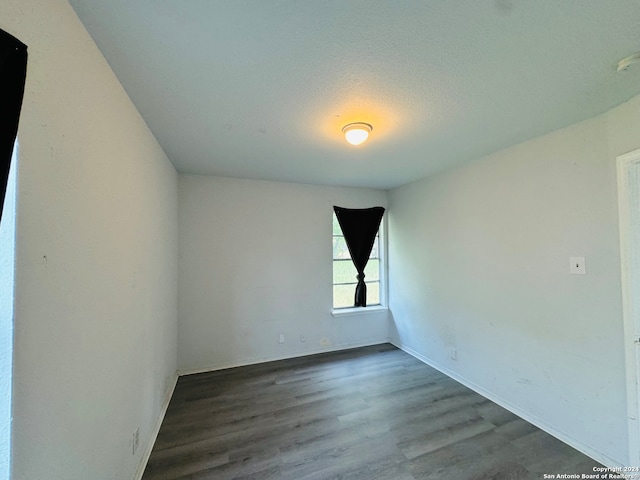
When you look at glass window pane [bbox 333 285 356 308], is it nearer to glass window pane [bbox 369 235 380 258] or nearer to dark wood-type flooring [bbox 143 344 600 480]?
glass window pane [bbox 369 235 380 258]

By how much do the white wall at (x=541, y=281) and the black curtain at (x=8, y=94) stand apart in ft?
9.81

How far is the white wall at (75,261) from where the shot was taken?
778 millimetres

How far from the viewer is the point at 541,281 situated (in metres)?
2.17

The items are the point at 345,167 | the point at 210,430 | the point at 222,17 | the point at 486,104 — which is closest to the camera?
the point at 222,17

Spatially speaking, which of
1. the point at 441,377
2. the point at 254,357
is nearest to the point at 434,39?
the point at 441,377

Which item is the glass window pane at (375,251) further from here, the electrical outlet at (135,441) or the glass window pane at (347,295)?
the electrical outlet at (135,441)

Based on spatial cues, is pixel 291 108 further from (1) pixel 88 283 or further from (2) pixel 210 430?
(2) pixel 210 430

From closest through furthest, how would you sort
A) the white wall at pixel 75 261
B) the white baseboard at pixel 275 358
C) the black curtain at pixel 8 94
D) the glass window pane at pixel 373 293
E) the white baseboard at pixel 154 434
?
the black curtain at pixel 8 94 < the white wall at pixel 75 261 < the white baseboard at pixel 154 434 < the white baseboard at pixel 275 358 < the glass window pane at pixel 373 293

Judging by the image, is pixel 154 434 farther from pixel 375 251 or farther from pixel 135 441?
pixel 375 251

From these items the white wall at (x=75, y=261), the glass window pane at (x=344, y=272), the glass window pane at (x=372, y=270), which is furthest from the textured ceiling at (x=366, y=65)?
the glass window pane at (x=372, y=270)

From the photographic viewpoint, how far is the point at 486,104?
168 centimetres

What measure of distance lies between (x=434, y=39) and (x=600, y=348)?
2348 millimetres

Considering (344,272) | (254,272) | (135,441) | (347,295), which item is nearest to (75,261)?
(135,441)

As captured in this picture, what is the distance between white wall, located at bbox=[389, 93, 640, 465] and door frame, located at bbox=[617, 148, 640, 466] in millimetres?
50
